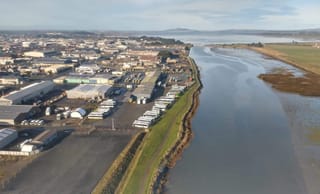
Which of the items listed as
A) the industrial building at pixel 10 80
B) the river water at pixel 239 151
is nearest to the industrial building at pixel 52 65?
the industrial building at pixel 10 80

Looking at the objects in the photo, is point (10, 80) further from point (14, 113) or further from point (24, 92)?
point (14, 113)

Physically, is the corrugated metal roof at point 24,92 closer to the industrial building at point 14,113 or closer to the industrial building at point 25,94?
the industrial building at point 25,94

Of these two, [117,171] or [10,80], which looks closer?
[117,171]

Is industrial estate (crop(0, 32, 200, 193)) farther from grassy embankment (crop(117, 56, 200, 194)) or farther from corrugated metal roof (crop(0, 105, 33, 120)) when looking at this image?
grassy embankment (crop(117, 56, 200, 194))

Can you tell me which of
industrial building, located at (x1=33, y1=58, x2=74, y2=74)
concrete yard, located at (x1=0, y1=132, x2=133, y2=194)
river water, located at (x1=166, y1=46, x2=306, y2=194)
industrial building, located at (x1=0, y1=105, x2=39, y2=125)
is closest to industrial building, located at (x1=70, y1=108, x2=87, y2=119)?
industrial building, located at (x1=0, y1=105, x2=39, y2=125)

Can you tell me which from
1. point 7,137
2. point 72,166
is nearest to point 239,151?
point 72,166
